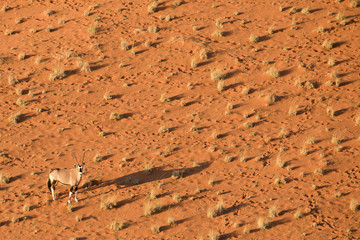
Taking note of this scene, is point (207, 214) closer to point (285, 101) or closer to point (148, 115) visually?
point (148, 115)

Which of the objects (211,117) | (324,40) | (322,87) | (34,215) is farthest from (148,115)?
(324,40)

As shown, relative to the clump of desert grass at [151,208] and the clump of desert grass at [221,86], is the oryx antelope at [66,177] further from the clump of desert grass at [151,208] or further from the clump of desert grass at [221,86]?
the clump of desert grass at [221,86]

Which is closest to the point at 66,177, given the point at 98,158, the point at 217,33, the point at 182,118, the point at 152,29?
the point at 98,158

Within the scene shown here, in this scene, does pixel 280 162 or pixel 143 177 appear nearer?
pixel 143 177

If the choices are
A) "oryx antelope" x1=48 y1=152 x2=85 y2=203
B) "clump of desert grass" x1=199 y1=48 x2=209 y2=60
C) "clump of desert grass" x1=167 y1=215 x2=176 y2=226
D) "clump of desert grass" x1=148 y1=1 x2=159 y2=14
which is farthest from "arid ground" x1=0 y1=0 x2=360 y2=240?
"oryx antelope" x1=48 y1=152 x2=85 y2=203

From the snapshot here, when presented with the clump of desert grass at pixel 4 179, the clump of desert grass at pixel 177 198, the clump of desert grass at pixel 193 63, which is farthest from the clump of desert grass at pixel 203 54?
the clump of desert grass at pixel 4 179

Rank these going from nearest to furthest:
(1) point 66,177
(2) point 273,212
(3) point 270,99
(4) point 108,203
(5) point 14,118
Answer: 1. (2) point 273,212
2. (4) point 108,203
3. (1) point 66,177
4. (5) point 14,118
5. (3) point 270,99

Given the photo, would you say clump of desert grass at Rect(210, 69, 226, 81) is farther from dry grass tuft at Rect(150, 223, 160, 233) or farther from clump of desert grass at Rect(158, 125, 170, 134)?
dry grass tuft at Rect(150, 223, 160, 233)

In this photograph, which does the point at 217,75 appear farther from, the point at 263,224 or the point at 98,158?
the point at 263,224
